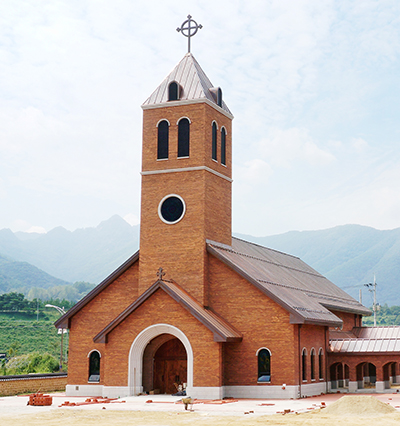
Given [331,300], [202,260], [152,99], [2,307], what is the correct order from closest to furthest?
[202,260], [152,99], [331,300], [2,307]

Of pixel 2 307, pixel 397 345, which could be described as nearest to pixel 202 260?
pixel 397 345

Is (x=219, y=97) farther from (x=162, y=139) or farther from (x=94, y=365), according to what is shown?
(x=94, y=365)

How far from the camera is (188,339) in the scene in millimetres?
31375

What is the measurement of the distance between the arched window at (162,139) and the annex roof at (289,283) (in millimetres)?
Answer: 5542

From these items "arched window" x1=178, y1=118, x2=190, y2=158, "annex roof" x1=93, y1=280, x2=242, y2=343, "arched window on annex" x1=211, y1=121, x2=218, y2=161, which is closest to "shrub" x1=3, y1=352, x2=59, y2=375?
"annex roof" x1=93, y1=280, x2=242, y2=343

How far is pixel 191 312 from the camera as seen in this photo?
31.3 meters

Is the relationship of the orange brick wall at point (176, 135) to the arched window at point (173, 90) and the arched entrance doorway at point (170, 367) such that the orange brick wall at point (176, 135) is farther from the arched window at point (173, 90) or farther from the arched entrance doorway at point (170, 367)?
the arched entrance doorway at point (170, 367)

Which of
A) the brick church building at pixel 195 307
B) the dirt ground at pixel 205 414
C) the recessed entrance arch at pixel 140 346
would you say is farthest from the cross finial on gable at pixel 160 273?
the dirt ground at pixel 205 414

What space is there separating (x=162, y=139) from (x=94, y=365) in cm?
1292

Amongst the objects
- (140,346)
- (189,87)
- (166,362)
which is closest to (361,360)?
(166,362)

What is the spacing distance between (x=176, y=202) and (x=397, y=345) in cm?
1424

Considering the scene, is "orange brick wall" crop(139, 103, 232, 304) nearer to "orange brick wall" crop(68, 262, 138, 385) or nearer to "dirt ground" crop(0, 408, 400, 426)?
Answer: "orange brick wall" crop(68, 262, 138, 385)

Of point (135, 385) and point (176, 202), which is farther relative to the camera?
point (176, 202)

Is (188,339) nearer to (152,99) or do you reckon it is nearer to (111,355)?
(111,355)
